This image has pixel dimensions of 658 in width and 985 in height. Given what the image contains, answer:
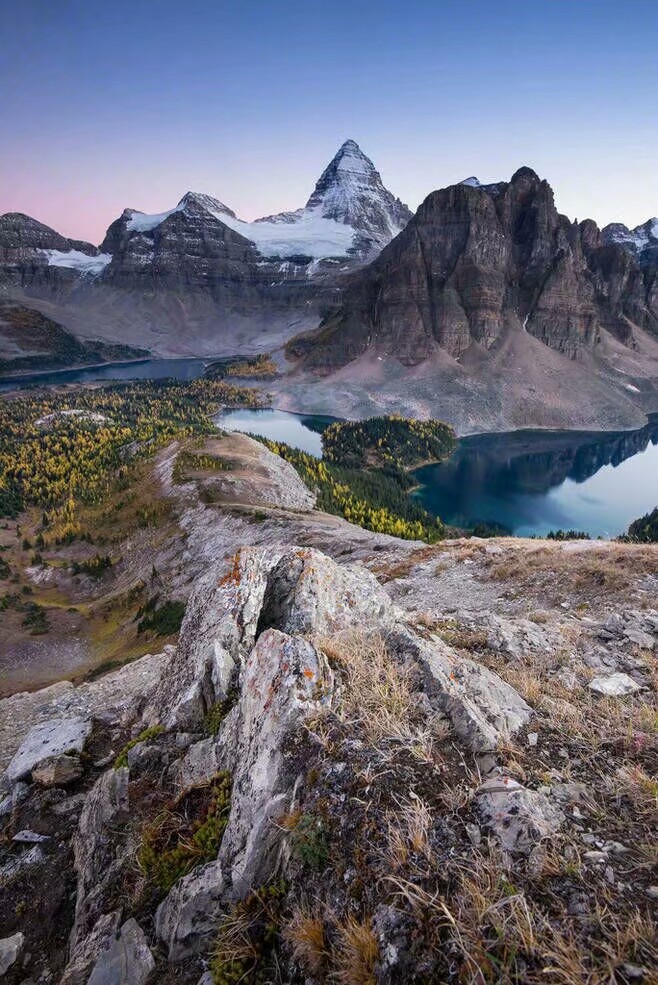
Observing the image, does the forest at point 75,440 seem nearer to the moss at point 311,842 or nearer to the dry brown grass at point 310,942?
the moss at point 311,842

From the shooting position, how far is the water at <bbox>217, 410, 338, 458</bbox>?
344ft

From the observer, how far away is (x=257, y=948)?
3836 millimetres

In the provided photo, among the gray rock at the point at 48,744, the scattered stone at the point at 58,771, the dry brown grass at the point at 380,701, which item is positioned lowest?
the gray rock at the point at 48,744

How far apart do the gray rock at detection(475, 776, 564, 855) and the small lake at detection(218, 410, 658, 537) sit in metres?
62.6

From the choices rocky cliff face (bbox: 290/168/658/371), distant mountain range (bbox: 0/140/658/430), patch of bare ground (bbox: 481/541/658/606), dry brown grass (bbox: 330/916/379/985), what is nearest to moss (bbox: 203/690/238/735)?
dry brown grass (bbox: 330/916/379/985)

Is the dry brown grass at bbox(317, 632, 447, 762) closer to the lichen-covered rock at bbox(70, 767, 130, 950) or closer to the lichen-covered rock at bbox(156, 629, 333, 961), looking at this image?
the lichen-covered rock at bbox(156, 629, 333, 961)

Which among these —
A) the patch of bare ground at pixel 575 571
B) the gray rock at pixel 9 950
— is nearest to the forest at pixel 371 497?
the patch of bare ground at pixel 575 571

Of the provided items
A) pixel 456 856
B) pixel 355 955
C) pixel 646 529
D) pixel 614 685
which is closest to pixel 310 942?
pixel 355 955

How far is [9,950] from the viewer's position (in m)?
5.65

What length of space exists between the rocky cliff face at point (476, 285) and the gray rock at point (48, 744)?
143 metres

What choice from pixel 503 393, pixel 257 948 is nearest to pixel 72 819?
pixel 257 948

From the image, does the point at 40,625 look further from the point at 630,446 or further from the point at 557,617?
the point at 630,446

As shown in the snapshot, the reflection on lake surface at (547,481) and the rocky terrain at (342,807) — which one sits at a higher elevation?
the rocky terrain at (342,807)

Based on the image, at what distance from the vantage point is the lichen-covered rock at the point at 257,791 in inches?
175
